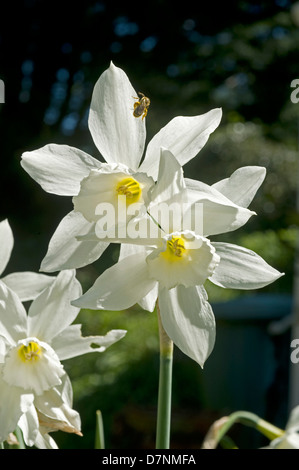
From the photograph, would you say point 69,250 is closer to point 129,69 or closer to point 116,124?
point 116,124

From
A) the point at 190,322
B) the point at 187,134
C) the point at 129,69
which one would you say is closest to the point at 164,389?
the point at 190,322

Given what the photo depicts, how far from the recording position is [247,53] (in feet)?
13.3

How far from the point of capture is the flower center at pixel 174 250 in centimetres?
32

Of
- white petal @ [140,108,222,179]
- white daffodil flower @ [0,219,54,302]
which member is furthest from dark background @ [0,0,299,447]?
white petal @ [140,108,222,179]

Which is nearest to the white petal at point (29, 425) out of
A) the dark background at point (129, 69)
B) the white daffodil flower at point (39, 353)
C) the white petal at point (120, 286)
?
the white daffodil flower at point (39, 353)

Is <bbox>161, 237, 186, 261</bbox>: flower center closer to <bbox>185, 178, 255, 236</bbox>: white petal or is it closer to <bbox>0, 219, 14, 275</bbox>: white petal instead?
<bbox>185, 178, 255, 236</bbox>: white petal

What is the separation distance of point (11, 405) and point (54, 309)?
66mm

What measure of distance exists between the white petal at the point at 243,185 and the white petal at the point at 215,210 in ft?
0.08

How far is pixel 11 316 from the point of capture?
37 cm

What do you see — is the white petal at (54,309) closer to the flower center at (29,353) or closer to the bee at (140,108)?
the flower center at (29,353)

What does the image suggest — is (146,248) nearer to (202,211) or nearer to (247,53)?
(202,211)

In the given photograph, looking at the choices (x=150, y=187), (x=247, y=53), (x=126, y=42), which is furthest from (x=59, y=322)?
(x=247, y=53)
